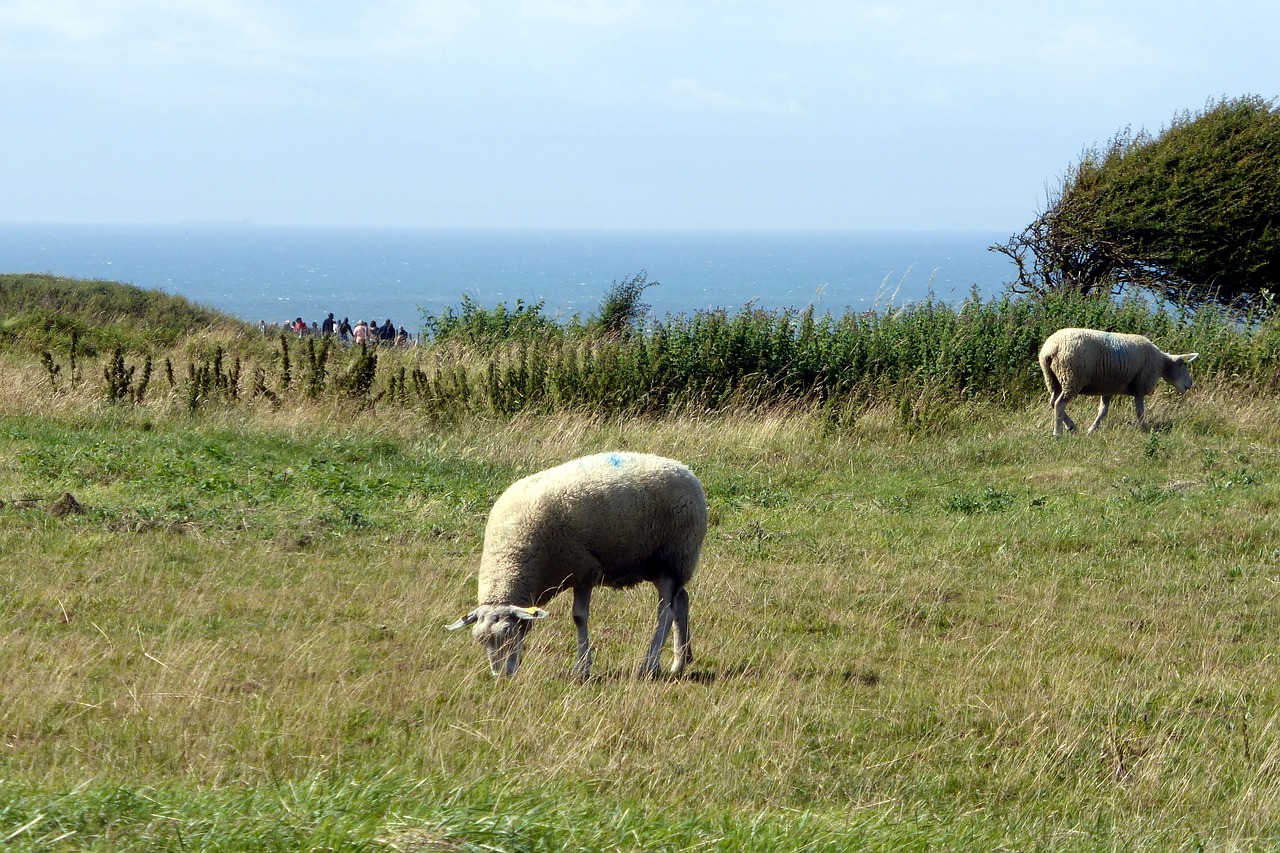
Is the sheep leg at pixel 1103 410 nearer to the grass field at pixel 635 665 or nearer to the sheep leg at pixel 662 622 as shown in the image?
the grass field at pixel 635 665

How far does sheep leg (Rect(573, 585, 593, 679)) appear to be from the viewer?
23.5 ft

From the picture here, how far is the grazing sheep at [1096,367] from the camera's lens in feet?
55.1

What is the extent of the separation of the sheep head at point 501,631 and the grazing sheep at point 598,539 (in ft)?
0.33

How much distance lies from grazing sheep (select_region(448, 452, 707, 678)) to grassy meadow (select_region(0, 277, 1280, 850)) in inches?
16.3

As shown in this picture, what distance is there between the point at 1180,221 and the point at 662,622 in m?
23.9

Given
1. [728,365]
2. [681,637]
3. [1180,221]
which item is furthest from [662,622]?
[1180,221]

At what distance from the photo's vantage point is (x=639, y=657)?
771 cm

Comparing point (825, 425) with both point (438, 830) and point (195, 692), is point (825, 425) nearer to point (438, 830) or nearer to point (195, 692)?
point (195, 692)

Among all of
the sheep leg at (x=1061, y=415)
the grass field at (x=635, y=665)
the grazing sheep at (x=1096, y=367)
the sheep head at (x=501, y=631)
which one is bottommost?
the grass field at (x=635, y=665)

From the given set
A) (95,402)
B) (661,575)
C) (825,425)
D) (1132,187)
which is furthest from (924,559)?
(1132,187)

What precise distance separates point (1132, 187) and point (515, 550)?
25.0m

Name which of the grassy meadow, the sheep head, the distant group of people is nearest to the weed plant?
the grassy meadow

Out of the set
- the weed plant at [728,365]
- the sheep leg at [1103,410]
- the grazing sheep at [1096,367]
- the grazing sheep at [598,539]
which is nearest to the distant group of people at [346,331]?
the weed plant at [728,365]

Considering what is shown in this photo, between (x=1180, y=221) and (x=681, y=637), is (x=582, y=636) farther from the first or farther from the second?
(x=1180, y=221)
